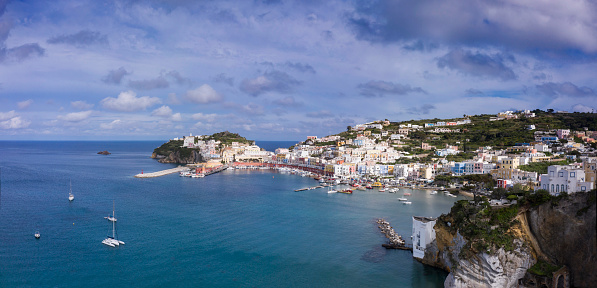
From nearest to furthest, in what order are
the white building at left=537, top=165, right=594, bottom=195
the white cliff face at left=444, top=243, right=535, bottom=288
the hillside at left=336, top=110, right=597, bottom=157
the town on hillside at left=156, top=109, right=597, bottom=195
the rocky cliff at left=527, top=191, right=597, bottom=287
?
the rocky cliff at left=527, top=191, right=597, bottom=287
the white cliff face at left=444, top=243, right=535, bottom=288
the white building at left=537, top=165, right=594, bottom=195
the town on hillside at left=156, top=109, right=597, bottom=195
the hillside at left=336, top=110, right=597, bottom=157

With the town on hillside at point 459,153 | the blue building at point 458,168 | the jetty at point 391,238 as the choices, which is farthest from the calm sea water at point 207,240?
the blue building at point 458,168

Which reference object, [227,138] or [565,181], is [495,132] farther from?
[227,138]

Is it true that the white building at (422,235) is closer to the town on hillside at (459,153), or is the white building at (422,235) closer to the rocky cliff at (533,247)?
the rocky cliff at (533,247)

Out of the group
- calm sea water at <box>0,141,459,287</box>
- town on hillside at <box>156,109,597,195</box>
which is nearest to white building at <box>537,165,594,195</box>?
town on hillside at <box>156,109,597,195</box>

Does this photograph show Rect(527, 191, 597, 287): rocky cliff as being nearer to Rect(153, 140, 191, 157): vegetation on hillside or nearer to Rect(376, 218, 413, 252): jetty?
Rect(376, 218, 413, 252): jetty

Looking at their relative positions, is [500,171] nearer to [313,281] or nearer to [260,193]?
[260,193]

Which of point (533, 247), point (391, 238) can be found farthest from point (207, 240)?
point (533, 247)

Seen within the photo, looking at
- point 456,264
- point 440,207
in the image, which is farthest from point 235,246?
point 440,207
